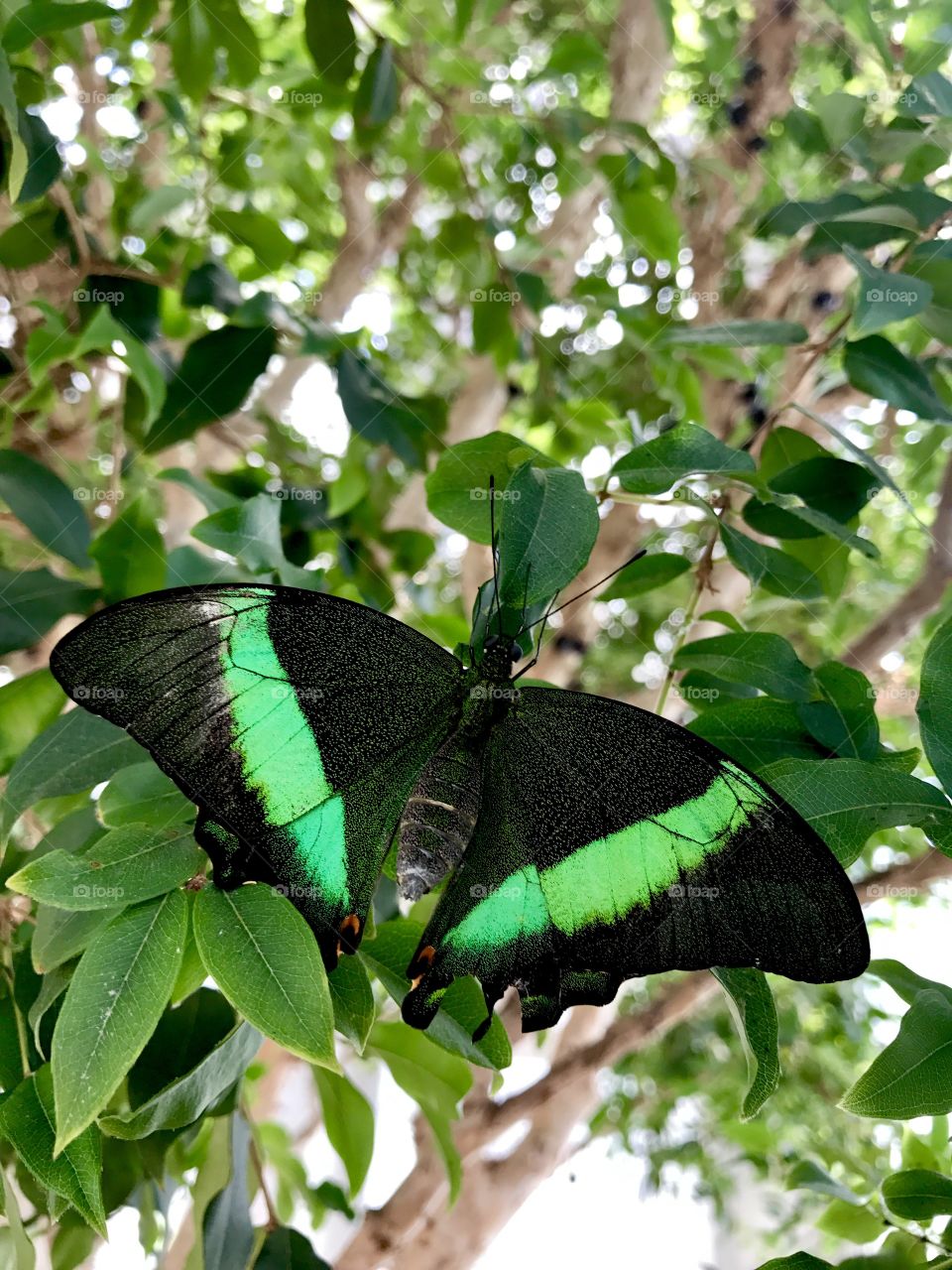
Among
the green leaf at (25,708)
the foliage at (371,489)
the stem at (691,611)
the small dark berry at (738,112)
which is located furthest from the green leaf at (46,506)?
the small dark berry at (738,112)

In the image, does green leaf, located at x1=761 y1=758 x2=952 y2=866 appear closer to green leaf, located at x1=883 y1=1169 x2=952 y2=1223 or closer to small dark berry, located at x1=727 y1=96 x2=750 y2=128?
green leaf, located at x1=883 y1=1169 x2=952 y2=1223

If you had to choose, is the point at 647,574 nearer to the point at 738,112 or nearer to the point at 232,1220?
the point at 232,1220

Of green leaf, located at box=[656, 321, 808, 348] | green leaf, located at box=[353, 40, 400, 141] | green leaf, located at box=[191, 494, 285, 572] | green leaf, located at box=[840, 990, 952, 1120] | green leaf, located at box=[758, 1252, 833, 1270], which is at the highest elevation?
green leaf, located at box=[353, 40, 400, 141]

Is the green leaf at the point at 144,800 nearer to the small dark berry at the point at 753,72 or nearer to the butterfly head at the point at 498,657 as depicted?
the butterfly head at the point at 498,657

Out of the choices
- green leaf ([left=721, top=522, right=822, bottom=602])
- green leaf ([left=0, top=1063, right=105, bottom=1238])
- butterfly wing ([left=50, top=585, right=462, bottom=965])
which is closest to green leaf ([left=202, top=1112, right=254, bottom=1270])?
green leaf ([left=0, top=1063, right=105, bottom=1238])

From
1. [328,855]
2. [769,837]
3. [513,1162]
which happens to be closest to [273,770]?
[328,855]

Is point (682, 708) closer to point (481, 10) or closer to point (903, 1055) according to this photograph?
point (481, 10)

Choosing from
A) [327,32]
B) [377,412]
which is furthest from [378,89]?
[377,412]
